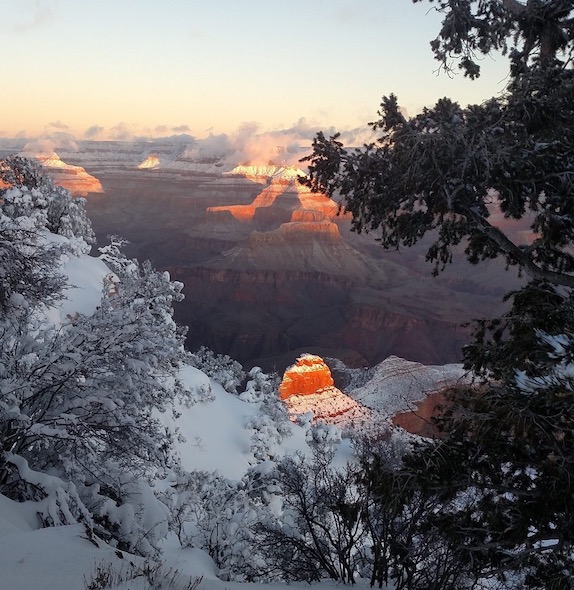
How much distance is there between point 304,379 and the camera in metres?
52.0

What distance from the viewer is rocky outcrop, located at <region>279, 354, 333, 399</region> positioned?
2047 inches

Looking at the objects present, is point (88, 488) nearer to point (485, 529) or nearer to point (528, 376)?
point (485, 529)

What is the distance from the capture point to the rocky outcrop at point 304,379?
52.0 metres

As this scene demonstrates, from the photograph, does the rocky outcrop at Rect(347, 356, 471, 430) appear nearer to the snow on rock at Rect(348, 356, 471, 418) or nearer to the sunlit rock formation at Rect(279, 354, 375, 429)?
the snow on rock at Rect(348, 356, 471, 418)

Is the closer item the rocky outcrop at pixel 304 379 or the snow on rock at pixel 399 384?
the rocky outcrop at pixel 304 379

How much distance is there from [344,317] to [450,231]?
14086 centimetres

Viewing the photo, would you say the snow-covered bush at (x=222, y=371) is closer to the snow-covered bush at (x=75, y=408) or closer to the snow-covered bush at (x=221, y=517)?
the snow-covered bush at (x=221, y=517)

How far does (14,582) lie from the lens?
15.3 feet

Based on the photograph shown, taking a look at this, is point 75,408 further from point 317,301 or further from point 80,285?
point 317,301

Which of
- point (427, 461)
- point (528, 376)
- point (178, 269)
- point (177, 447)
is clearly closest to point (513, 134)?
point (528, 376)

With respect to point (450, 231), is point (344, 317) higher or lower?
lower

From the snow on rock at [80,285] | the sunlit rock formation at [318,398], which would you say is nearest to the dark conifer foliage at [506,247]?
the snow on rock at [80,285]

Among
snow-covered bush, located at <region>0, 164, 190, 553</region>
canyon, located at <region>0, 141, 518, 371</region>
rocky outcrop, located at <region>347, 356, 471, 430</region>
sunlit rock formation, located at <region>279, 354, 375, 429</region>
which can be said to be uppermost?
snow-covered bush, located at <region>0, 164, 190, 553</region>

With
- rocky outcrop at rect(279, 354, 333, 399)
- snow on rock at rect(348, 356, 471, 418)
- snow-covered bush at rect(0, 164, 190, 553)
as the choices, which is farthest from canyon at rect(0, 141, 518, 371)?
snow-covered bush at rect(0, 164, 190, 553)
